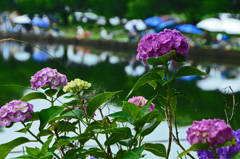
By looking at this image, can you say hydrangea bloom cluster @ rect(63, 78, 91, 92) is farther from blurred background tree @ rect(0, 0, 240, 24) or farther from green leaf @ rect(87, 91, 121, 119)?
blurred background tree @ rect(0, 0, 240, 24)

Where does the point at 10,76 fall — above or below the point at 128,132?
below

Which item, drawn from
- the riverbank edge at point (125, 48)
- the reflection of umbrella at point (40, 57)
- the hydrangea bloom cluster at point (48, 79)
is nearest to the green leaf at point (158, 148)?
the hydrangea bloom cluster at point (48, 79)

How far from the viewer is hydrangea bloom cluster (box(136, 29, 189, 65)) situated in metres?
1.33

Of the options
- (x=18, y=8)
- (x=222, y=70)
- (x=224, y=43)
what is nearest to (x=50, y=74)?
(x=222, y=70)

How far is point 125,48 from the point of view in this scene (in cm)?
2039

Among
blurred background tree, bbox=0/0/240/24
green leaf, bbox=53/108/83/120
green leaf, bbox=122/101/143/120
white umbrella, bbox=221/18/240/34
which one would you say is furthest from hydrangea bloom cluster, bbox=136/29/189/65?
blurred background tree, bbox=0/0/240/24

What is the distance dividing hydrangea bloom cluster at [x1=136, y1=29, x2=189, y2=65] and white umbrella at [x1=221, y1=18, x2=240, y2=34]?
50.1 ft

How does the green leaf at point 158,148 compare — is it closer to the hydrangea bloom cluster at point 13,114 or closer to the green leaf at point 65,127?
the green leaf at point 65,127

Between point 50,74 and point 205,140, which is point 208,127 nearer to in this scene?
point 205,140

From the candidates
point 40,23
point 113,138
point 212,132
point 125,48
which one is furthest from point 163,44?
point 40,23

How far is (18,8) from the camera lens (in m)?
38.9

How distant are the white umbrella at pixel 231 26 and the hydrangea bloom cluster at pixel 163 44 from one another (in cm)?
1528

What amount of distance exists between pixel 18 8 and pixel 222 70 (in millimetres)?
30305

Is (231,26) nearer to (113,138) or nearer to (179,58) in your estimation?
(179,58)
